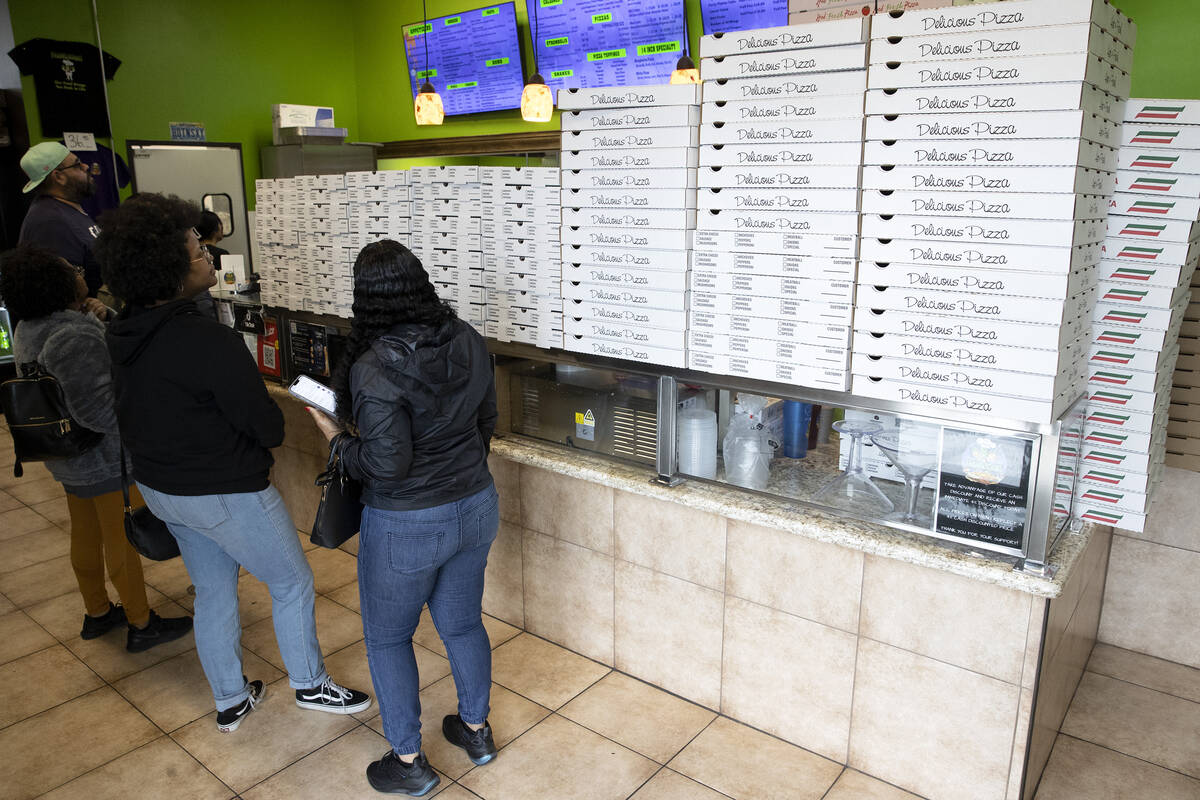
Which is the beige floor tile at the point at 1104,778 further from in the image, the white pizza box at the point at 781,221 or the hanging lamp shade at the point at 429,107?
the hanging lamp shade at the point at 429,107

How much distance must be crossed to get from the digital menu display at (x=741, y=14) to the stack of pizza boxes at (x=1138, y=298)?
2.99 metres

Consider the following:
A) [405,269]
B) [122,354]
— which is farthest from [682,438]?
[122,354]

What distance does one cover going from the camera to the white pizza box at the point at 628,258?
7.95ft

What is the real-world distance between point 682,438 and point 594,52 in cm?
400

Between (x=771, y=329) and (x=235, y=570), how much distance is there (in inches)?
72.1

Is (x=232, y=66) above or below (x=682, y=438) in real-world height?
above

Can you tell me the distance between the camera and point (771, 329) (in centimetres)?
229

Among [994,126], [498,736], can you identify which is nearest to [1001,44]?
[994,126]

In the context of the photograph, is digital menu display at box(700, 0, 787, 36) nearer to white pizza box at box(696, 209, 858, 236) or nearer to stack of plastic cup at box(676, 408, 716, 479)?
white pizza box at box(696, 209, 858, 236)

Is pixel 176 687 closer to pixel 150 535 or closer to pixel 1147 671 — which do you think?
pixel 150 535

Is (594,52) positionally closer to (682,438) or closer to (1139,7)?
(1139,7)

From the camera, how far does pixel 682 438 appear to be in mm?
2650

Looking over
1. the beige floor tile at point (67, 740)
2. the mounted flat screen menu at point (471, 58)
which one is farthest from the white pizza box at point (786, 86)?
the mounted flat screen menu at point (471, 58)

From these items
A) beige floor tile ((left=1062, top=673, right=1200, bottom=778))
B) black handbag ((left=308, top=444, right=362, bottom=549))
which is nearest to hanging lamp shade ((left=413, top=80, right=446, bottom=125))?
black handbag ((left=308, top=444, right=362, bottom=549))
